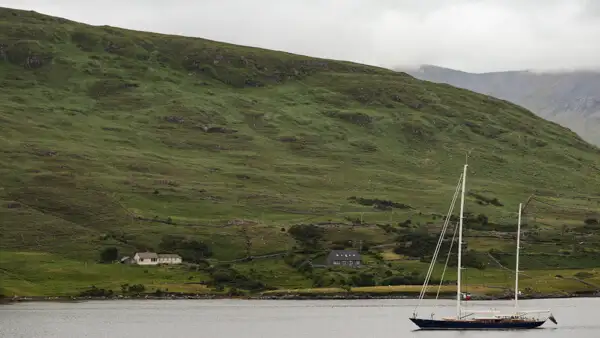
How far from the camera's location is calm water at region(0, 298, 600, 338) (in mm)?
132925

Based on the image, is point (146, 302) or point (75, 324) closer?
point (75, 324)

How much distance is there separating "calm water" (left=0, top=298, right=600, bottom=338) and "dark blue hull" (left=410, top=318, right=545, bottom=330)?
4.64 ft

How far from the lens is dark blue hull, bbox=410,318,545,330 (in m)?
133

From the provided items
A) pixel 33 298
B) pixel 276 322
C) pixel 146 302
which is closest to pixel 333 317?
pixel 276 322

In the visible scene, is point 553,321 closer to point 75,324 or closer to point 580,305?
point 580,305

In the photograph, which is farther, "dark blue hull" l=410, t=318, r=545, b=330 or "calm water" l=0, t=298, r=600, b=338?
"calm water" l=0, t=298, r=600, b=338

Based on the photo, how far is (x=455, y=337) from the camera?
126m

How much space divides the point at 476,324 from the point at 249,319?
40563 millimetres

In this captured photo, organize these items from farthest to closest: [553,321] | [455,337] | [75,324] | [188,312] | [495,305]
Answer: [495,305] < [188,312] < [75,324] < [553,321] < [455,337]

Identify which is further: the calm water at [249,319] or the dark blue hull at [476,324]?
the calm water at [249,319]

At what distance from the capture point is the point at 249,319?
512 feet

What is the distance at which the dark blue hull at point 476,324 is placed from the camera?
13275 centimetres

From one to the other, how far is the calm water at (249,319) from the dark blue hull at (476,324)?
1.41 meters

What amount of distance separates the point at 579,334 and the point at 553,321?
8.37m
